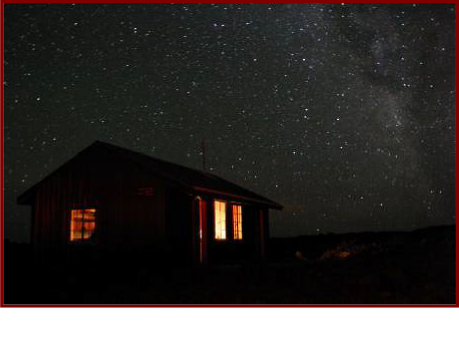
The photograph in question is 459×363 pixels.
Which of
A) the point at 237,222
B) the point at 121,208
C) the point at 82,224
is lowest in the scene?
the point at 82,224

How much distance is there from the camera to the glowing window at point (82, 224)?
642 inches

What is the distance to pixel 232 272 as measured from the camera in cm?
1495

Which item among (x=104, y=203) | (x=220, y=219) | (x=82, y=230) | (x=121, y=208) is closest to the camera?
(x=121, y=208)

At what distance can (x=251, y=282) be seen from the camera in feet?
42.1

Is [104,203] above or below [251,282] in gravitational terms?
above

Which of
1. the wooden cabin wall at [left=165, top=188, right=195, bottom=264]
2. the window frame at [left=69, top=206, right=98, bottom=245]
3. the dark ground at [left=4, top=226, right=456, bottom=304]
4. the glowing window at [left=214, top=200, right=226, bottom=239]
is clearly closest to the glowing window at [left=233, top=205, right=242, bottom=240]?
the glowing window at [left=214, top=200, right=226, bottom=239]

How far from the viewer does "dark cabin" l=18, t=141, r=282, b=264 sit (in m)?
15.4

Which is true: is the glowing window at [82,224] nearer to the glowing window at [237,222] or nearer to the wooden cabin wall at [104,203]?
the wooden cabin wall at [104,203]

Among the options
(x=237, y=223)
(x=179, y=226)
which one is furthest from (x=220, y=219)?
(x=179, y=226)

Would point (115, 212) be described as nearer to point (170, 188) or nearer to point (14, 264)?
point (170, 188)

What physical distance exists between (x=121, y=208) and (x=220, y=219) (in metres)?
3.79

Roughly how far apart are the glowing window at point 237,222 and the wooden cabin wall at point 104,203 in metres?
4.69

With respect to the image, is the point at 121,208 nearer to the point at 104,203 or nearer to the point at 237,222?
the point at 104,203
